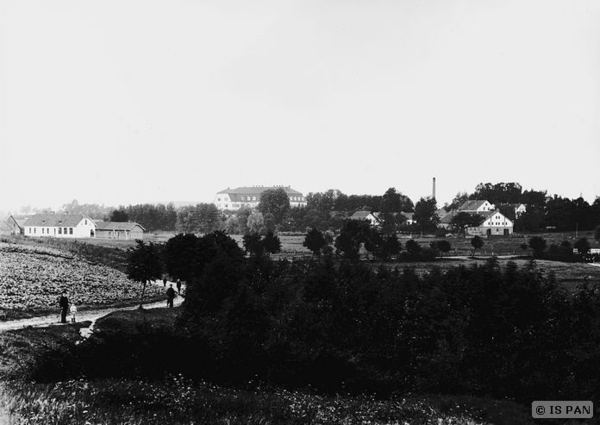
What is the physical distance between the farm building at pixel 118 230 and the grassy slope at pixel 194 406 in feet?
156

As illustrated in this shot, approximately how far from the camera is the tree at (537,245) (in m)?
56.8

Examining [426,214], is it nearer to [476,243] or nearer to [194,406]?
[476,243]

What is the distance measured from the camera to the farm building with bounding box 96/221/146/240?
6838 cm

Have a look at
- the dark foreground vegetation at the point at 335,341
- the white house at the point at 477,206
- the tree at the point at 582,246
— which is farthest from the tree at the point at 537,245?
the white house at the point at 477,206

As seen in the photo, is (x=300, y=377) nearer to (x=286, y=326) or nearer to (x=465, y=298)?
(x=286, y=326)

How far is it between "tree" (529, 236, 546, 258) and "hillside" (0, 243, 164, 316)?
38.0m

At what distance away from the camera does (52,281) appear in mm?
35938

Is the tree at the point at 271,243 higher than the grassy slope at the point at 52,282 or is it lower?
higher

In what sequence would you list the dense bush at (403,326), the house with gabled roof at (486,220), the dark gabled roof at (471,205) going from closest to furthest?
the dense bush at (403,326)
the house with gabled roof at (486,220)
the dark gabled roof at (471,205)

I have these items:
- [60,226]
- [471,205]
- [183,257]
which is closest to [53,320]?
[183,257]

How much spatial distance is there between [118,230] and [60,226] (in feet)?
39.4

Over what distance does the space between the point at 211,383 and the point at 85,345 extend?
4.61m

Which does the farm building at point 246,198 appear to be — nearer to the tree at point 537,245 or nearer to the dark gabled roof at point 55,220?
the dark gabled roof at point 55,220

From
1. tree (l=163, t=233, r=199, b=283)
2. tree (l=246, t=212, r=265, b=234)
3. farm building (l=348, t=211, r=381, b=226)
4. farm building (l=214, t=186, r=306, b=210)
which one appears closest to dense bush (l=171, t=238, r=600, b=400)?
tree (l=163, t=233, r=199, b=283)
